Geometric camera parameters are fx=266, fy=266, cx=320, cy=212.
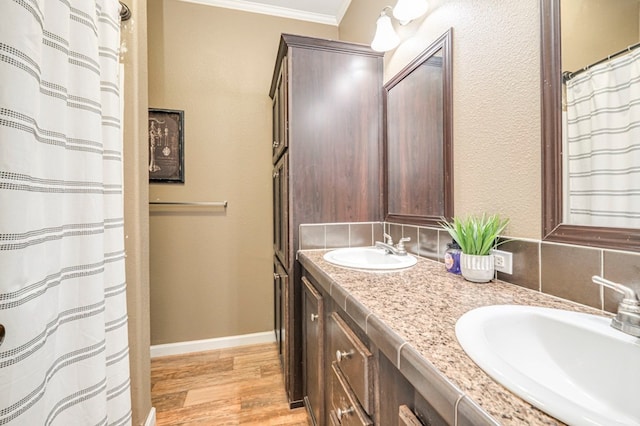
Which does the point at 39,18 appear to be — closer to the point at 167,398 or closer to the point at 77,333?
the point at 77,333

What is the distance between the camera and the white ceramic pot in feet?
2.84

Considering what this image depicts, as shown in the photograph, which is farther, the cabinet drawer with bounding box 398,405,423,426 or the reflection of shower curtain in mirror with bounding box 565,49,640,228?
the reflection of shower curtain in mirror with bounding box 565,49,640,228

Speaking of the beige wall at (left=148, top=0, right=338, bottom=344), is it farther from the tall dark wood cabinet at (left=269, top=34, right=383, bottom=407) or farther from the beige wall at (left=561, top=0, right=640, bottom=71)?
the beige wall at (left=561, top=0, right=640, bottom=71)

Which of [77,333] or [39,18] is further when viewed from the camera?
[77,333]

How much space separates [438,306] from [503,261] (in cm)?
39

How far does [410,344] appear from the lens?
482mm

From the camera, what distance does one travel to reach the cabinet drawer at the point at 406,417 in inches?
19.4

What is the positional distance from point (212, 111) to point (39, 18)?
1.73 metres

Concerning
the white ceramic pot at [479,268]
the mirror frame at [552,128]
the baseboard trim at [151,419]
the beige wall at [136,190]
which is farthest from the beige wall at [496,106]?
the baseboard trim at [151,419]

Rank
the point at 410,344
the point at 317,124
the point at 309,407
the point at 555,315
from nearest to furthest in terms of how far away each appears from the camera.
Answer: the point at 410,344
the point at 555,315
the point at 309,407
the point at 317,124

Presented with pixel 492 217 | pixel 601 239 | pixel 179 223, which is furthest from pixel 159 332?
pixel 601 239

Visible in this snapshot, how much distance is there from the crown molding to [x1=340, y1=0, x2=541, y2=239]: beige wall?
1406mm

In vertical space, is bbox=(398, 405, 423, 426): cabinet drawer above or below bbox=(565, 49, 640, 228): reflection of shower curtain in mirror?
below

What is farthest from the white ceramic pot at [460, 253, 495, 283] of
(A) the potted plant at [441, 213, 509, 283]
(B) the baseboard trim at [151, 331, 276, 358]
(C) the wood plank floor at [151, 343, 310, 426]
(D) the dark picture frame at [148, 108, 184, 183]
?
(D) the dark picture frame at [148, 108, 184, 183]
